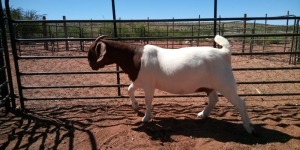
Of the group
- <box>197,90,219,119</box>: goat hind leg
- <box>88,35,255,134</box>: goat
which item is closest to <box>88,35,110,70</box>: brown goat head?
<box>88,35,255,134</box>: goat

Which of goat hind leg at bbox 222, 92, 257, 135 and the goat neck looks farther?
the goat neck

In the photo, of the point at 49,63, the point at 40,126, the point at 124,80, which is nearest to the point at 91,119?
the point at 40,126

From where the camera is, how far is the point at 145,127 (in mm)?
4176

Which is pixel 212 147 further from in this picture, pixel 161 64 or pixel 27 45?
pixel 27 45

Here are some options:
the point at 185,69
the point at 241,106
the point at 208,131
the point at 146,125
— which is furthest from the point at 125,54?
the point at 241,106

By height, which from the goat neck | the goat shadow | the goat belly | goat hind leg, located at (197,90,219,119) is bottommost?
the goat shadow

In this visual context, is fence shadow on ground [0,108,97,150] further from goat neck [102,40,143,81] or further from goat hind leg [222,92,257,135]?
goat hind leg [222,92,257,135]

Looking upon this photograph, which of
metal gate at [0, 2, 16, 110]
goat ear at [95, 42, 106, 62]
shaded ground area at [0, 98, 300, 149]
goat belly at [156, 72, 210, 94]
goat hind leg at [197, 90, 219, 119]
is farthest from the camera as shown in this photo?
metal gate at [0, 2, 16, 110]

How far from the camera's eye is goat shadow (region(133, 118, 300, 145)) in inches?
149

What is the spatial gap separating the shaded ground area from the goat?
37 cm

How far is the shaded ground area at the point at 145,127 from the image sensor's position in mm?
3668

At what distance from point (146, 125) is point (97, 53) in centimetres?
150

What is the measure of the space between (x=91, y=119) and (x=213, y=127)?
223 cm

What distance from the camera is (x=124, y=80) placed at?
7.72m
